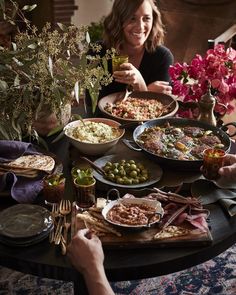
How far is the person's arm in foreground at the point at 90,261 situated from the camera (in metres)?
1.18

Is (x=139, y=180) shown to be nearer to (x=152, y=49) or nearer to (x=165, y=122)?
(x=165, y=122)

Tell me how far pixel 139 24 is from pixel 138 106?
1.95 feet

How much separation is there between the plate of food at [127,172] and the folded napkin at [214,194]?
14 cm

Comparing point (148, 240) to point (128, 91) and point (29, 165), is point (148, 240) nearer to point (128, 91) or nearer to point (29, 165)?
point (29, 165)

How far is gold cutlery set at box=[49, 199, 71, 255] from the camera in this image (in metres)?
1.34

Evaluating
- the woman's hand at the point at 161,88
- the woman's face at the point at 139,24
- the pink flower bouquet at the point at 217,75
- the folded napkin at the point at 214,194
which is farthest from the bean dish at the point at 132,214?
the woman's face at the point at 139,24

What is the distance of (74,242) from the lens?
124cm

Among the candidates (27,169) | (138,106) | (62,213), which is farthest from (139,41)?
(62,213)

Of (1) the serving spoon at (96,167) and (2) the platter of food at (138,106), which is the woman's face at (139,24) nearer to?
(2) the platter of food at (138,106)

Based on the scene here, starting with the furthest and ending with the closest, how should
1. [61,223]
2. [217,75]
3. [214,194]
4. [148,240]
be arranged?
[217,75] → [214,194] → [61,223] → [148,240]

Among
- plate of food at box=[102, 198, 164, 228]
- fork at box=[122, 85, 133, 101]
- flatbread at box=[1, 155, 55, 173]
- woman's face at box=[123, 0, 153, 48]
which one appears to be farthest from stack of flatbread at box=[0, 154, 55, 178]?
woman's face at box=[123, 0, 153, 48]

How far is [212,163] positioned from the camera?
1.59 meters

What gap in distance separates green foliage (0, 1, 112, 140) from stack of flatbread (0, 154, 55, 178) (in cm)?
11

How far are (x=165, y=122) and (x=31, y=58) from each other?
0.63 m
